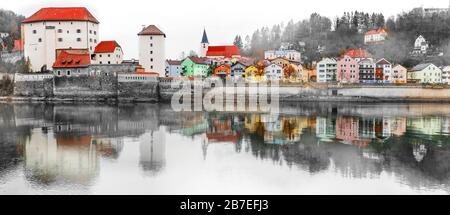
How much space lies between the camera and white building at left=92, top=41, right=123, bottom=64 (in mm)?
27188

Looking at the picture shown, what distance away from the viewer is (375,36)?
41594mm

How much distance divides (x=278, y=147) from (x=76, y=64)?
1923cm

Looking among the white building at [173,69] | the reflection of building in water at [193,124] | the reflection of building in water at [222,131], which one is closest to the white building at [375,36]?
the white building at [173,69]

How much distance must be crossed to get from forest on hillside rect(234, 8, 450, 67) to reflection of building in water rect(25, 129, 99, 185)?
102ft

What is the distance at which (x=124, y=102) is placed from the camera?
2553 cm

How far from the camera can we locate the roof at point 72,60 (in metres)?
26.5

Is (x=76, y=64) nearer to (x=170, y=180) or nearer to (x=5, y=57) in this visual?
(x=5, y=57)

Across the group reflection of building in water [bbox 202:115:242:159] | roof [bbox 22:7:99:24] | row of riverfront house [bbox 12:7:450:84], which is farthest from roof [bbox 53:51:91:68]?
reflection of building in water [bbox 202:115:242:159]

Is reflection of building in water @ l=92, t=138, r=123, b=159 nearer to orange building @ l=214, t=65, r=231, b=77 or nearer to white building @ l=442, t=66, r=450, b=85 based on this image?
orange building @ l=214, t=65, r=231, b=77

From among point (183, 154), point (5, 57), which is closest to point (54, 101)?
point (5, 57)

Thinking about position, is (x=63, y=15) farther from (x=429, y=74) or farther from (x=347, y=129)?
(x=429, y=74)
